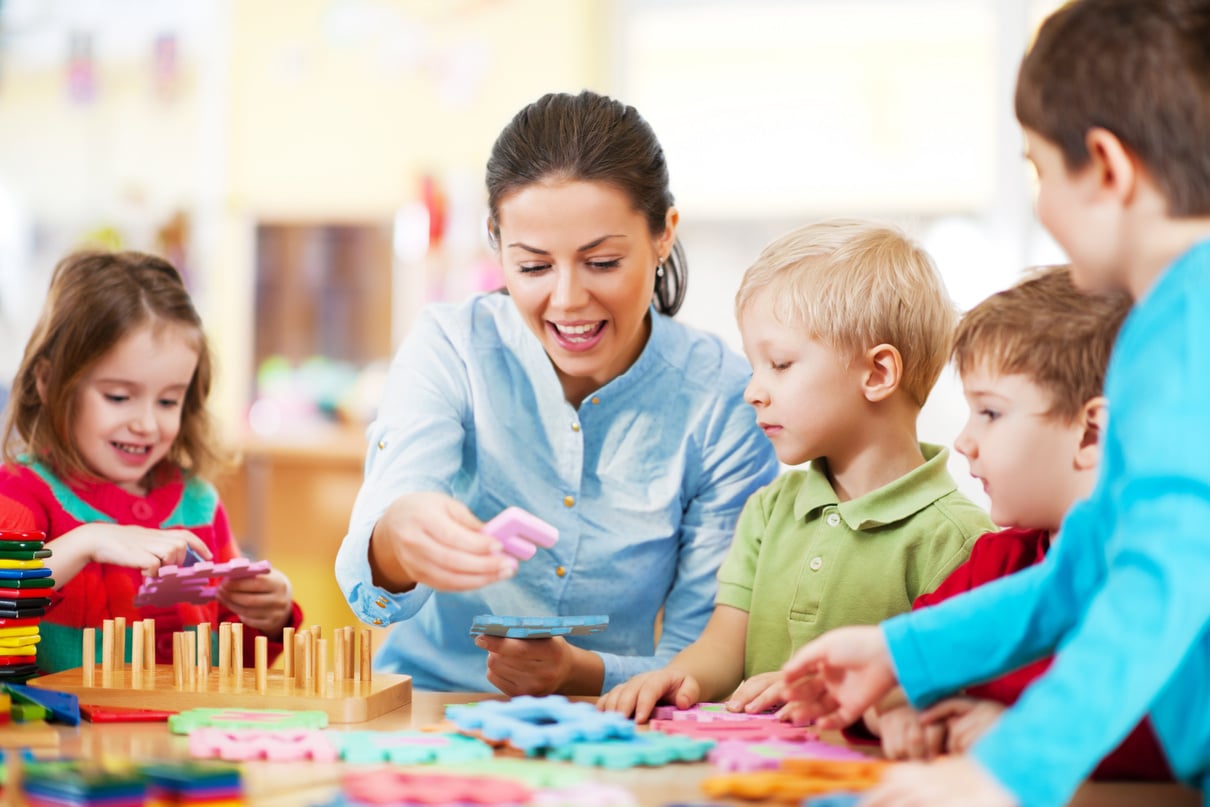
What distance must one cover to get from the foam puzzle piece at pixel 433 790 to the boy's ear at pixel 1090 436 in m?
0.59

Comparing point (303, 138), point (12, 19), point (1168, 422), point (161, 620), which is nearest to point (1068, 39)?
point (1168, 422)

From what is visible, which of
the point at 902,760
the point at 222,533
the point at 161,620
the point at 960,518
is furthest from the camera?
the point at 222,533

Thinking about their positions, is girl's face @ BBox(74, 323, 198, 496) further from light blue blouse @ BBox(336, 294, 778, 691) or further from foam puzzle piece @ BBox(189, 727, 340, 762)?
foam puzzle piece @ BBox(189, 727, 340, 762)

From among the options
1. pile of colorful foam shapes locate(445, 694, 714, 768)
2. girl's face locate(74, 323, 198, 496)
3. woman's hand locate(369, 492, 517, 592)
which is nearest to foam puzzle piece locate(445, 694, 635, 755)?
pile of colorful foam shapes locate(445, 694, 714, 768)

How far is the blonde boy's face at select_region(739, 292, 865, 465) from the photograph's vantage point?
4.73 feet

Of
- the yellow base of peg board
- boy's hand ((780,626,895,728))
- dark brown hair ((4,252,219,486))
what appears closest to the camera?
boy's hand ((780,626,895,728))

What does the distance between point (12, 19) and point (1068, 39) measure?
5.37 m

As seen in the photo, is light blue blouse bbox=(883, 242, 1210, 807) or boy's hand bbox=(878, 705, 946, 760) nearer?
light blue blouse bbox=(883, 242, 1210, 807)

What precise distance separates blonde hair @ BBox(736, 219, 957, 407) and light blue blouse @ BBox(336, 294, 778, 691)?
21cm

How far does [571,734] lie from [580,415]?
65 centimetres

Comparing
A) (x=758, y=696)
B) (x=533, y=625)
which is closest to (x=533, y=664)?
(x=533, y=625)

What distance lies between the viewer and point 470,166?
15.9 feet

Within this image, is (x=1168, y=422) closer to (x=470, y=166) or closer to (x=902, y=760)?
(x=902, y=760)

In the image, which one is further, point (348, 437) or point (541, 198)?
point (348, 437)
